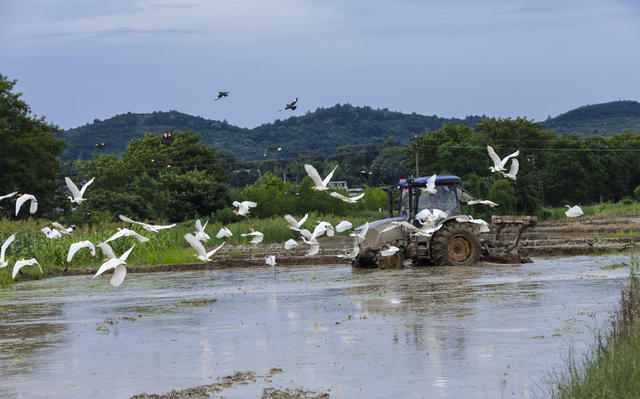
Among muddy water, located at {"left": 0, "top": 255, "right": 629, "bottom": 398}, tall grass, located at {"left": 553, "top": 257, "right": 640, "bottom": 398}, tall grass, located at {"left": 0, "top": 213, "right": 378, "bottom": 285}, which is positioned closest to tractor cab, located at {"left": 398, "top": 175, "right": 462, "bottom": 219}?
muddy water, located at {"left": 0, "top": 255, "right": 629, "bottom": 398}

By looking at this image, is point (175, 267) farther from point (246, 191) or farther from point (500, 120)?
point (500, 120)

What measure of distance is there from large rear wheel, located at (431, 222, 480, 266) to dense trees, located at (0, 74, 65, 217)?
162 ft

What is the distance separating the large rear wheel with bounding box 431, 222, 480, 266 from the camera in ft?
80.3

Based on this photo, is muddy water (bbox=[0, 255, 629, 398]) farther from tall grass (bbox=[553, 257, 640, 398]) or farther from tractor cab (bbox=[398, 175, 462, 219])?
tractor cab (bbox=[398, 175, 462, 219])

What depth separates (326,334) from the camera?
42.7 feet

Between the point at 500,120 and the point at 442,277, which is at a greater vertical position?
the point at 500,120

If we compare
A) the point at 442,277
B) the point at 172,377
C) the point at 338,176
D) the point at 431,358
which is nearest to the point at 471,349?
the point at 431,358

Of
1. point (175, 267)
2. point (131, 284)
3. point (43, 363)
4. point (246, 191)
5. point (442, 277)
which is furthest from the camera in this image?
point (246, 191)

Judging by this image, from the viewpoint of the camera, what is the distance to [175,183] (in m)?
77.9

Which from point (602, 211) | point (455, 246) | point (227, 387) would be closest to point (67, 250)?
point (455, 246)

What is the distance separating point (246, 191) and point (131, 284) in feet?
163

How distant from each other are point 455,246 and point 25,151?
51800mm

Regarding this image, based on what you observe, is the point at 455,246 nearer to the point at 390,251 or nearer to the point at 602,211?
the point at 390,251

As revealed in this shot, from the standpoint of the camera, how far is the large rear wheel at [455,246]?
24.5 metres
